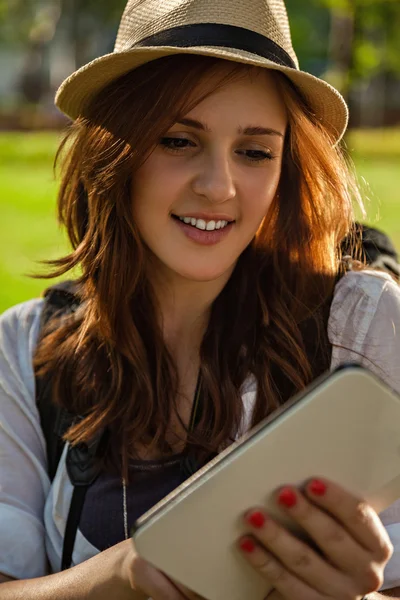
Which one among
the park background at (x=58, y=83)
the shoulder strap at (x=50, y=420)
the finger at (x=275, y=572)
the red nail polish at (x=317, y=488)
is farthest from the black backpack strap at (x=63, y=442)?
the red nail polish at (x=317, y=488)

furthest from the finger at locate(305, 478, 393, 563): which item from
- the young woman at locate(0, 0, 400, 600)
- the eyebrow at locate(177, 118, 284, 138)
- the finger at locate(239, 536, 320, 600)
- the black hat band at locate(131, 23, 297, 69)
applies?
the black hat band at locate(131, 23, 297, 69)

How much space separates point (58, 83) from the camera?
15352 mm

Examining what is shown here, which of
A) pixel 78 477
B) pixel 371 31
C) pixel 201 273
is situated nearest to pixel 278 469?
pixel 201 273

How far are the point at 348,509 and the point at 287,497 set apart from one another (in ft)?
0.32

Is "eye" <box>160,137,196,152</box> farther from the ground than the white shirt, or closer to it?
farther from the ground

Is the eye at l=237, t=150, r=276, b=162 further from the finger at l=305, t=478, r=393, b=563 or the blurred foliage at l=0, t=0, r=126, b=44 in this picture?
the blurred foliage at l=0, t=0, r=126, b=44

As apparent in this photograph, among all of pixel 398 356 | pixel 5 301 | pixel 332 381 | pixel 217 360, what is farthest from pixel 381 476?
pixel 5 301

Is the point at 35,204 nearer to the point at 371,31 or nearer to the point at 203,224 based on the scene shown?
the point at 203,224

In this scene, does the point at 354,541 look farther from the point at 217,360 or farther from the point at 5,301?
the point at 5,301

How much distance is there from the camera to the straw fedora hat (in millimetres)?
2104

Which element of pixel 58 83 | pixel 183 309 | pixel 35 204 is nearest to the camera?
pixel 183 309

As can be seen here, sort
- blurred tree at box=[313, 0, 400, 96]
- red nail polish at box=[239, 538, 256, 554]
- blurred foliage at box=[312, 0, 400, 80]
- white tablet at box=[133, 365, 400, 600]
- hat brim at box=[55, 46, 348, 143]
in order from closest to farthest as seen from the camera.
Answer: white tablet at box=[133, 365, 400, 600] < red nail polish at box=[239, 538, 256, 554] < hat brim at box=[55, 46, 348, 143] < blurred tree at box=[313, 0, 400, 96] < blurred foliage at box=[312, 0, 400, 80]

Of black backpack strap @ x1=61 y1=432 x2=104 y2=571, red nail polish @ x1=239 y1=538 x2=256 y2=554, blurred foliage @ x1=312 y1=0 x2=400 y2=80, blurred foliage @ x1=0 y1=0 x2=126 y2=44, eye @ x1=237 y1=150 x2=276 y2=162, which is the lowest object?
black backpack strap @ x1=61 y1=432 x2=104 y2=571

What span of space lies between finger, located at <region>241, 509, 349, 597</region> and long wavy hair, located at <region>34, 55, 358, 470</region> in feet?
2.38
